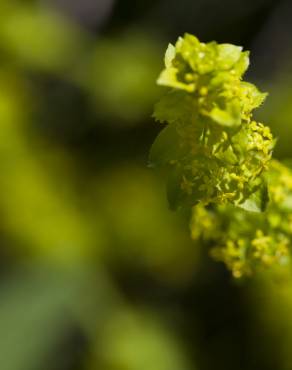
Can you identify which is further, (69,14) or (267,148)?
(69,14)

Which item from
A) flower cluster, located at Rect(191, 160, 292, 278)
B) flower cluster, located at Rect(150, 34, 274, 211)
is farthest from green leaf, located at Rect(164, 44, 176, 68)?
flower cluster, located at Rect(191, 160, 292, 278)

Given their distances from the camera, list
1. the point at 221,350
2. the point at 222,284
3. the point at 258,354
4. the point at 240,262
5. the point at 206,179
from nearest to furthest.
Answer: the point at 206,179 → the point at 240,262 → the point at 258,354 → the point at 221,350 → the point at 222,284

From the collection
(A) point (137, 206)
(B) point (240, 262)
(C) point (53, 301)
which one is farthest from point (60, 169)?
(B) point (240, 262)

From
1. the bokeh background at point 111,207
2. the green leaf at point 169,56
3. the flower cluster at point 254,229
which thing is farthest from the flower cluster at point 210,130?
the bokeh background at point 111,207

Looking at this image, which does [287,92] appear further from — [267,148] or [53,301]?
[267,148]

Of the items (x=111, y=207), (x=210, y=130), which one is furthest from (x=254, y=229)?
(x=111, y=207)

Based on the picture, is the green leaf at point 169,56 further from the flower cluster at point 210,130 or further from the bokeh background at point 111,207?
the bokeh background at point 111,207

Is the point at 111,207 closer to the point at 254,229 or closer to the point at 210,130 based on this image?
the point at 254,229

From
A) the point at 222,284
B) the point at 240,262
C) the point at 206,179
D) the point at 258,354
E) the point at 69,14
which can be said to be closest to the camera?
the point at 206,179
